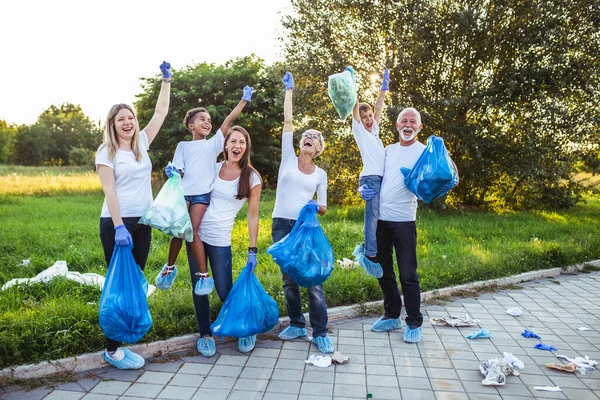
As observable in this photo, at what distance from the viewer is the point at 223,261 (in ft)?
13.4

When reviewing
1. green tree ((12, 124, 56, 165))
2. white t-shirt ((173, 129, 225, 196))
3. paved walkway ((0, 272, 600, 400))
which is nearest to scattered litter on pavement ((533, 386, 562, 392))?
paved walkway ((0, 272, 600, 400))

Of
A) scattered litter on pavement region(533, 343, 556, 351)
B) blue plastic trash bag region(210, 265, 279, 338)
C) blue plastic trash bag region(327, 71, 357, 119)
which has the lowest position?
scattered litter on pavement region(533, 343, 556, 351)

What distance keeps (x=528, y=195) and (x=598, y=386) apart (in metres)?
11.7

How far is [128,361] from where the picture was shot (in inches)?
150

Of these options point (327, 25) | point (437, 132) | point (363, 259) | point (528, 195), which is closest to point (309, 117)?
point (327, 25)

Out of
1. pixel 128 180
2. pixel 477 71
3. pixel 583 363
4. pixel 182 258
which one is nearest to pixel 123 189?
pixel 128 180

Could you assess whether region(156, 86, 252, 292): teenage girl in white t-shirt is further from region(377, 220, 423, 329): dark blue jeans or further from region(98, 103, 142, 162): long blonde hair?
region(377, 220, 423, 329): dark blue jeans

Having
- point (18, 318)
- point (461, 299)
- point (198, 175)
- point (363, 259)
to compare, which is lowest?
point (461, 299)

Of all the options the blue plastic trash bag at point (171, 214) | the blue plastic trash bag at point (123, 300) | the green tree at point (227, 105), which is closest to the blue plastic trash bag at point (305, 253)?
the blue plastic trash bag at point (171, 214)

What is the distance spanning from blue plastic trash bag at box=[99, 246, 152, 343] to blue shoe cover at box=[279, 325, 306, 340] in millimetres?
1361

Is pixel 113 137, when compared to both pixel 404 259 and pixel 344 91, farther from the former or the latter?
pixel 404 259

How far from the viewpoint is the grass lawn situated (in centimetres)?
398

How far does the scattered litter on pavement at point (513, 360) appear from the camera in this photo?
3962 millimetres

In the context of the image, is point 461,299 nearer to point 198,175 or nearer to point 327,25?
point 198,175
